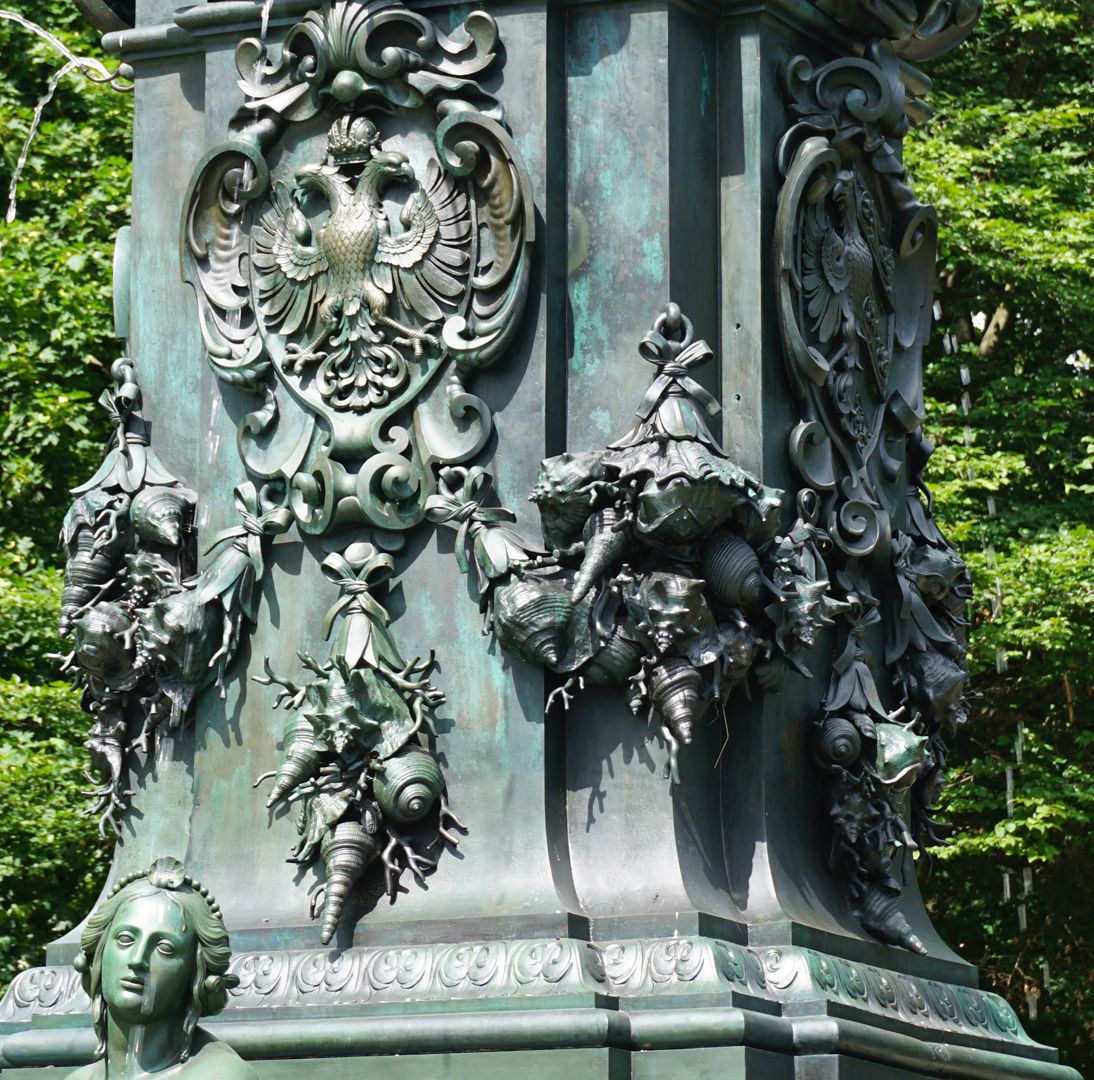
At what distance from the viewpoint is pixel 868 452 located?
9.02 m

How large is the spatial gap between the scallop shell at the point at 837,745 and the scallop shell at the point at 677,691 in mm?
676

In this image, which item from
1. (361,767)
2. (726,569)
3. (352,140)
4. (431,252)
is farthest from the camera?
(352,140)

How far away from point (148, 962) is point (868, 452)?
11.3 ft

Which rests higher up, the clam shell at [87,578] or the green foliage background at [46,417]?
the green foliage background at [46,417]

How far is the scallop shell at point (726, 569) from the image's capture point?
8.05 meters

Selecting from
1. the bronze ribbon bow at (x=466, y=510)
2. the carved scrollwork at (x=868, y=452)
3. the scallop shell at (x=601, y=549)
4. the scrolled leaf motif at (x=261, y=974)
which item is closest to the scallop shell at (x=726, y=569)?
the scallop shell at (x=601, y=549)

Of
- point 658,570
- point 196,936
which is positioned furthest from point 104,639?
point 196,936

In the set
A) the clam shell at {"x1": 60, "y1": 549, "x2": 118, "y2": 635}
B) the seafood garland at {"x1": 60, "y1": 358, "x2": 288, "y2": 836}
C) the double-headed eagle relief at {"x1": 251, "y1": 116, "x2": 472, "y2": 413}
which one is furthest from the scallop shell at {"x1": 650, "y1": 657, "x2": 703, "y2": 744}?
the clam shell at {"x1": 60, "y1": 549, "x2": 118, "y2": 635}

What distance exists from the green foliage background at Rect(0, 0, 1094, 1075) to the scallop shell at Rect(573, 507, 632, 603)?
11.3 metres

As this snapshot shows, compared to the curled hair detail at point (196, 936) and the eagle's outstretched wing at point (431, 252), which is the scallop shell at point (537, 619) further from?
the curled hair detail at point (196, 936)

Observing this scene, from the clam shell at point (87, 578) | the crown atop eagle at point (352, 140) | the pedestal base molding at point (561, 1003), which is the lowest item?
the pedestal base molding at point (561, 1003)

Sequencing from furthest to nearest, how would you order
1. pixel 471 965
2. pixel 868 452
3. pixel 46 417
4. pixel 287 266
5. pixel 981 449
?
pixel 981 449 < pixel 46 417 < pixel 868 452 < pixel 287 266 < pixel 471 965

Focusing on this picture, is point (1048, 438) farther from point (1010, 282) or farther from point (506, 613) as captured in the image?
point (506, 613)

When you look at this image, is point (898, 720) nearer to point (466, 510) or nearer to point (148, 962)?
point (466, 510)
